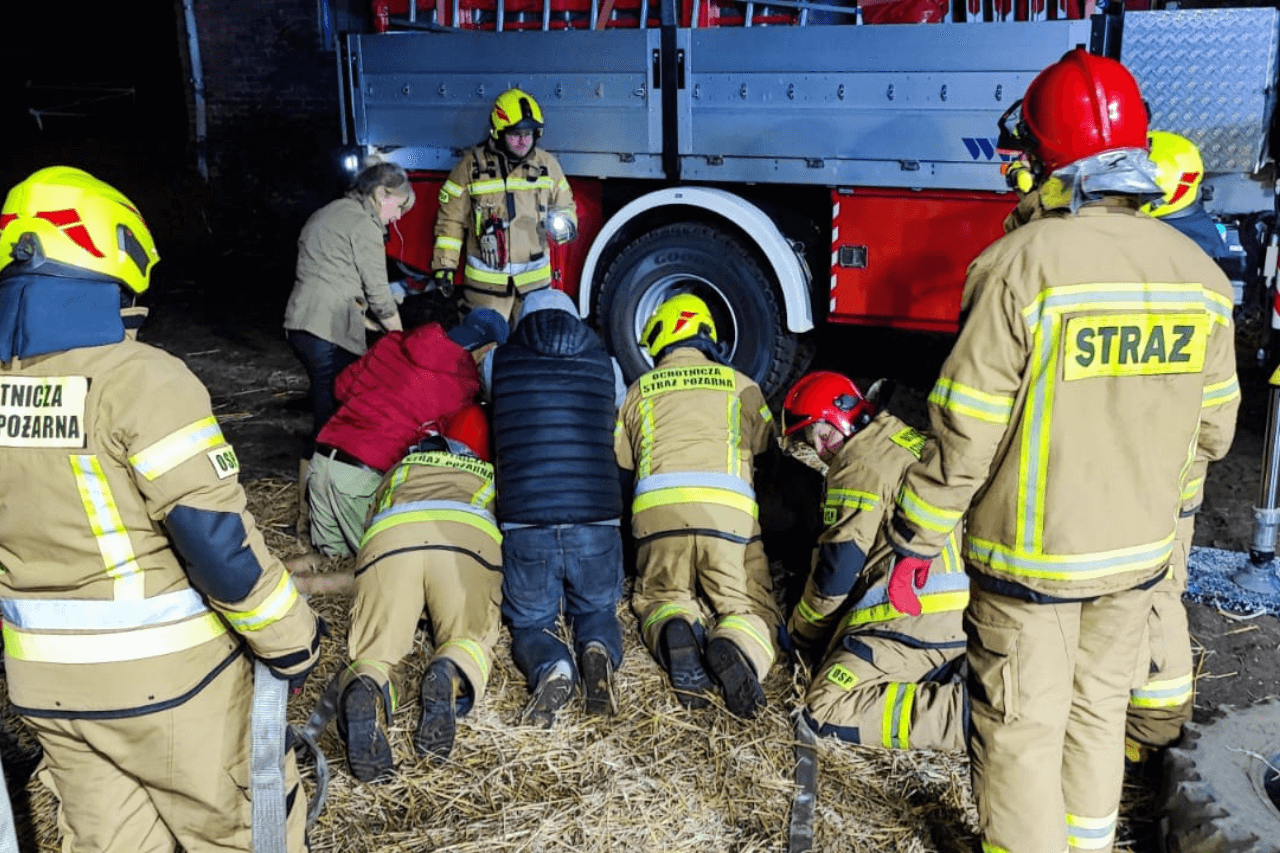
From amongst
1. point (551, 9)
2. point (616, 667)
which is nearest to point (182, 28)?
point (551, 9)

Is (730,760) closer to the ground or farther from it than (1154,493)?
closer to the ground

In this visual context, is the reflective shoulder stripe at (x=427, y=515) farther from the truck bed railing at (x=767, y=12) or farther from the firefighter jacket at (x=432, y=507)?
the truck bed railing at (x=767, y=12)

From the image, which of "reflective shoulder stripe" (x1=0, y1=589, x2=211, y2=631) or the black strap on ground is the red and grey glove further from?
"reflective shoulder stripe" (x1=0, y1=589, x2=211, y2=631)

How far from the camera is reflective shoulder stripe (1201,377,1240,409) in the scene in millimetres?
3107

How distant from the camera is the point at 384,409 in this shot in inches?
197

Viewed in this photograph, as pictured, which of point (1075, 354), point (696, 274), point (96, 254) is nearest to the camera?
point (96, 254)

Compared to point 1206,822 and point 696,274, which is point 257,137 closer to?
point 696,274

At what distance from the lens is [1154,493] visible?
285 cm

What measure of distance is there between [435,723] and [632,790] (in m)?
0.67

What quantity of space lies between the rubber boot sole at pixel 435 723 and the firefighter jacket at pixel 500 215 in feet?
11.0

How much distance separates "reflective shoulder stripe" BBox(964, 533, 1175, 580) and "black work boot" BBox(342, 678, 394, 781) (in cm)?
198

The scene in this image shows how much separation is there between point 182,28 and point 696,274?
826cm

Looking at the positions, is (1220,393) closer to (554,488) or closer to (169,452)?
(554,488)

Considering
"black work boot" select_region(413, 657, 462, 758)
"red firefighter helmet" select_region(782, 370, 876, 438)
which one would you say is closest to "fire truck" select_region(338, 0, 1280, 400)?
"red firefighter helmet" select_region(782, 370, 876, 438)
